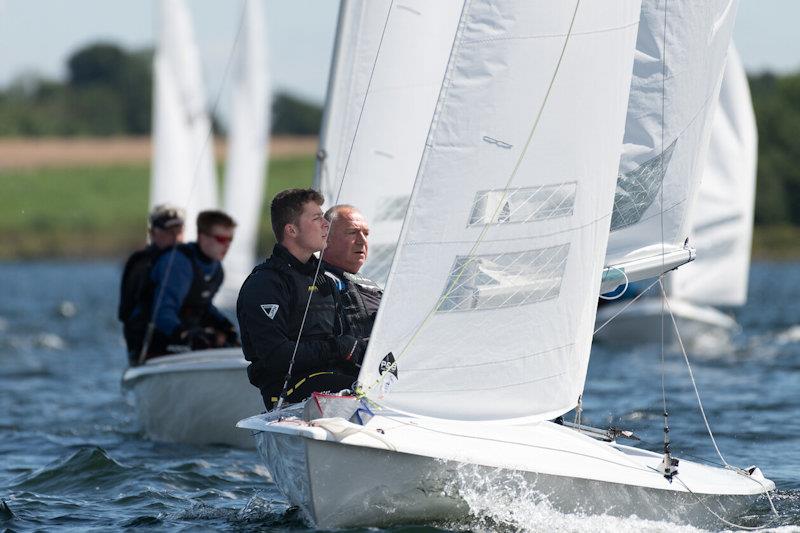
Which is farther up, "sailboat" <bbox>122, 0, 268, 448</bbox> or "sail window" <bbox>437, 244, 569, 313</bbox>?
"sailboat" <bbox>122, 0, 268, 448</bbox>

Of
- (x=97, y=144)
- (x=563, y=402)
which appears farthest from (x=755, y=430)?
(x=97, y=144)

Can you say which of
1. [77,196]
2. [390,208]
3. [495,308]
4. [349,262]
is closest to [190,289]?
[390,208]

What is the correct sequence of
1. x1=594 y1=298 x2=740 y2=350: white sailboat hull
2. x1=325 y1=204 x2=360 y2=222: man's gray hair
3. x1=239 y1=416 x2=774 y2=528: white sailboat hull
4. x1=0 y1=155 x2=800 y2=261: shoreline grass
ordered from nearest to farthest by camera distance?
1. x1=239 y1=416 x2=774 y2=528: white sailboat hull
2. x1=325 y1=204 x2=360 y2=222: man's gray hair
3. x1=594 y1=298 x2=740 y2=350: white sailboat hull
4. x1=0 y1=155 x2=800 y2=261: shoreline grass

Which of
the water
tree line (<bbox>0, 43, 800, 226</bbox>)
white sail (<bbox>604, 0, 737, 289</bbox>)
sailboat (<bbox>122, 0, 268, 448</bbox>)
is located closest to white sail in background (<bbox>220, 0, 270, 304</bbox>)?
sailboat (<bbox>122, 0, 268, 448</bbox>)

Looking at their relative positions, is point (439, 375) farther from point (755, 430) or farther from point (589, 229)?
point (755, 430)

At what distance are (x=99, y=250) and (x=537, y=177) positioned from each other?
64.4m

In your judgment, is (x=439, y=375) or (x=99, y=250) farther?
(x=99, y=250)

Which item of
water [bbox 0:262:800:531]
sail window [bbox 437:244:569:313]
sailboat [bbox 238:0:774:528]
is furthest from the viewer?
water [bbox 0:262:800:531]

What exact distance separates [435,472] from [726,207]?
1416 cm

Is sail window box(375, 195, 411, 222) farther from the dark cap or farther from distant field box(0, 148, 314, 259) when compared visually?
distant field box(0, 148, 314, 259)

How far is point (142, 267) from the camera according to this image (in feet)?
32.9

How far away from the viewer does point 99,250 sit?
68625 mm

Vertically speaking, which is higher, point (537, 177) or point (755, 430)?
point (537, 177)

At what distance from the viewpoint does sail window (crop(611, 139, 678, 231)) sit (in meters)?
7.27
